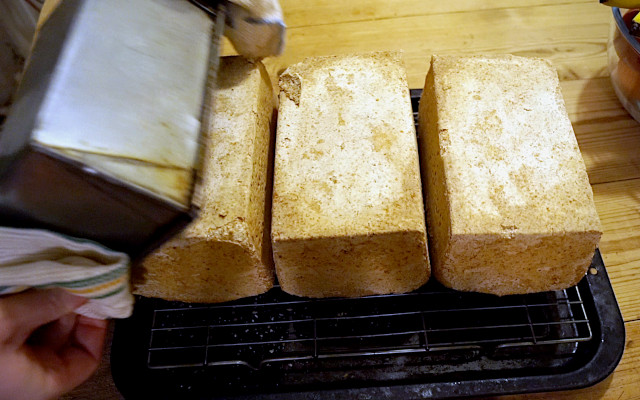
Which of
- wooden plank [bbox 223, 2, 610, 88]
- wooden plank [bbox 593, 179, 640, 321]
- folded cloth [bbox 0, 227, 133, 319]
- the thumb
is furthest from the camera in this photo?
wooden plank [bbox 223, 2, 610, 88]

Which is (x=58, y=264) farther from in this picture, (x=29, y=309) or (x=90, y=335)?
(x=90, y=335)

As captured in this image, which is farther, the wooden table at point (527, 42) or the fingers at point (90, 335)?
the wooden table at point (527, 42)

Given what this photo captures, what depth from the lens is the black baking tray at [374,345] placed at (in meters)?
0.91

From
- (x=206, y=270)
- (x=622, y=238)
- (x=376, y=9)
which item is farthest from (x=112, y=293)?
(x=376, y=9)

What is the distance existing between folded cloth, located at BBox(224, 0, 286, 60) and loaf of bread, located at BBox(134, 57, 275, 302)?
2.6 inches

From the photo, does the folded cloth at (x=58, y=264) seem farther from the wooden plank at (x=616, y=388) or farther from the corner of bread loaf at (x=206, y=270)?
the wooden plank at (x=616, y=388)

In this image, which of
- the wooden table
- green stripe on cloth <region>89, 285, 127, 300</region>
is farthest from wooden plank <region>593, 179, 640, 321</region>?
green stripe on cloth <region>89, 285, 127, 300</region>

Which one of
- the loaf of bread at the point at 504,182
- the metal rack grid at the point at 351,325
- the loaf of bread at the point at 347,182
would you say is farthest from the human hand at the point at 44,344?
the loaf of bread at the point at 504,182

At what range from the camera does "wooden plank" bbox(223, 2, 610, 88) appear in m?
1.39

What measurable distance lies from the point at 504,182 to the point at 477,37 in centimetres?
75

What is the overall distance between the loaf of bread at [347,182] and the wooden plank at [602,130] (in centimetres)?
58

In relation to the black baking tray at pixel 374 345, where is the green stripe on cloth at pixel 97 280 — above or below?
above

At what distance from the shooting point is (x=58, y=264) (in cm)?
65

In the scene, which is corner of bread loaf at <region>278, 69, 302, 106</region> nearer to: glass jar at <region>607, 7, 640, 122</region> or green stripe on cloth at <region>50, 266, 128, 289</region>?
green stripe on cloth at <region>50, 266, 128, 289</region>
